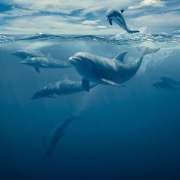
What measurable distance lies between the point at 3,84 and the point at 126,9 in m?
69.7

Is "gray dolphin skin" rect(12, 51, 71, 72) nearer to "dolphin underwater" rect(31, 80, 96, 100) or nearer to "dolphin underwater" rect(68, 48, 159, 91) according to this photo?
"dolphin underwater" rect(31, 80, 96, 100)

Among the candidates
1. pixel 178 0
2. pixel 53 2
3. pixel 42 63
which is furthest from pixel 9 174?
pixel 178 0

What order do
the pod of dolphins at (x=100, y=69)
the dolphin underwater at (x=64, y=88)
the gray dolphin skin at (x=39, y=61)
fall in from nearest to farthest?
the pod of dolphins at (x=100, y=69), the dolphin underwater at (x=64, y=88), the gray dolphin skin at (x=39, y=61)

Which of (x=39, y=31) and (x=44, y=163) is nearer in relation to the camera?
(x=39, y=31)

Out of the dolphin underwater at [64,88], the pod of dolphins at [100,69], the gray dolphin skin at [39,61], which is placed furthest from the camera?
the gray dolphin skin at [39,61]

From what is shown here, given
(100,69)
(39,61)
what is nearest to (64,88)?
(39,61)

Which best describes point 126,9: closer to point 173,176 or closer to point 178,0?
point 178,0

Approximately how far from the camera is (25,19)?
1686 cm

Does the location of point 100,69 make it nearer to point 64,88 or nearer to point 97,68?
point 97,68

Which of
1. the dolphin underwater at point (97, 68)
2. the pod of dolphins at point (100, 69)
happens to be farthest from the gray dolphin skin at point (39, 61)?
the dolphin underwater at point (97, 68)

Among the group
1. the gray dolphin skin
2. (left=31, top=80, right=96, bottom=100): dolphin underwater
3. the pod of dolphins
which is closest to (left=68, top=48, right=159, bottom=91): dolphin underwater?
the pod of dolphins

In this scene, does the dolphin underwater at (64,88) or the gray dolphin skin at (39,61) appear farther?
the gray dolphin skin at (39,61)

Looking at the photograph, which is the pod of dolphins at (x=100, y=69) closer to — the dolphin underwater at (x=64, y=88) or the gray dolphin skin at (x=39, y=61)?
the dolphin underwater at (x=64, y=88)

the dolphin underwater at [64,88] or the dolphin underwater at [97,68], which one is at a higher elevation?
the dolphin underwater at [97,68]
